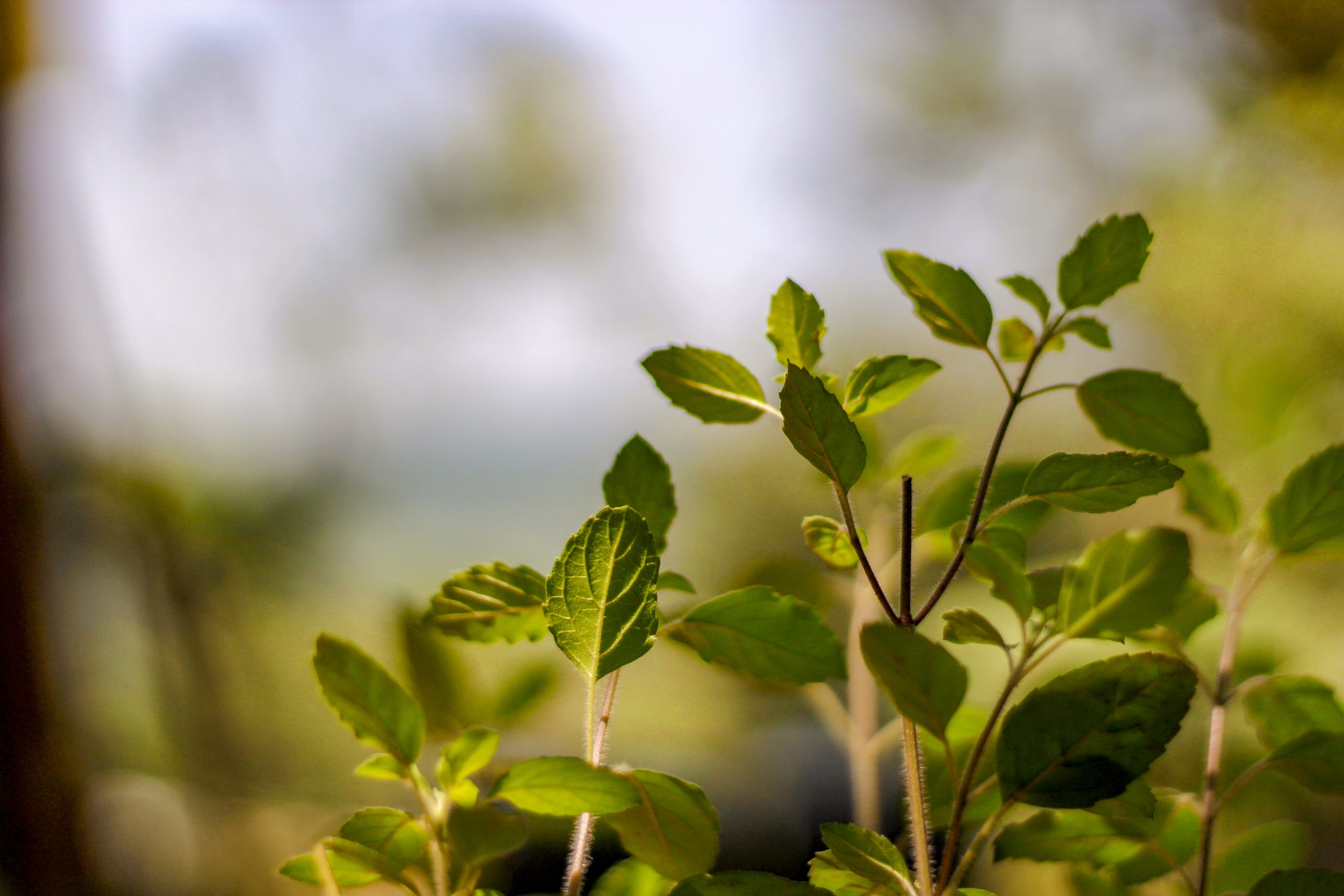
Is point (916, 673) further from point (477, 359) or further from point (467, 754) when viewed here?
point (477, 359)

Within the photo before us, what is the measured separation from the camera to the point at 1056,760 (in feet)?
0.43

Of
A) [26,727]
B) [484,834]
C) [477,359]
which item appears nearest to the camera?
[484,834]

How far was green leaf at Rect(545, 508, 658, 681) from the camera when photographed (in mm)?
139

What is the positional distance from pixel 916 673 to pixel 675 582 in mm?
68

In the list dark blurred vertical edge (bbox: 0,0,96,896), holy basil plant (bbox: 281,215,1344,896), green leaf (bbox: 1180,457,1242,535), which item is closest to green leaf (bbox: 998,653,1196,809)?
holy basil plant (bbox: 281,215,1344,896)

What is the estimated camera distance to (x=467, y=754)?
0.52 ft

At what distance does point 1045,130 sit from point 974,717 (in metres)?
1.75

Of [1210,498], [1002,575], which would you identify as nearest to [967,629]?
[1002,575]

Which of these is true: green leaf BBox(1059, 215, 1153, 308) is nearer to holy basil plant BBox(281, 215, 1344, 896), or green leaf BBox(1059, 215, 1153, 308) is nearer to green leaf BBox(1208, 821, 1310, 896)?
holy basil plant BBox(281, 215, 1344, 896)

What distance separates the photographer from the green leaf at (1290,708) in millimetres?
188

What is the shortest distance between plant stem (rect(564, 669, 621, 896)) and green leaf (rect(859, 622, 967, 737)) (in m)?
0.05

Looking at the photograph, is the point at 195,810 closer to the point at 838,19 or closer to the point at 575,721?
the point at 575,721

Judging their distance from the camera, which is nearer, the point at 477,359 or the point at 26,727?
the point at 26,727

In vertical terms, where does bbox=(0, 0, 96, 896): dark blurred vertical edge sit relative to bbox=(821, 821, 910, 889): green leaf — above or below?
below
